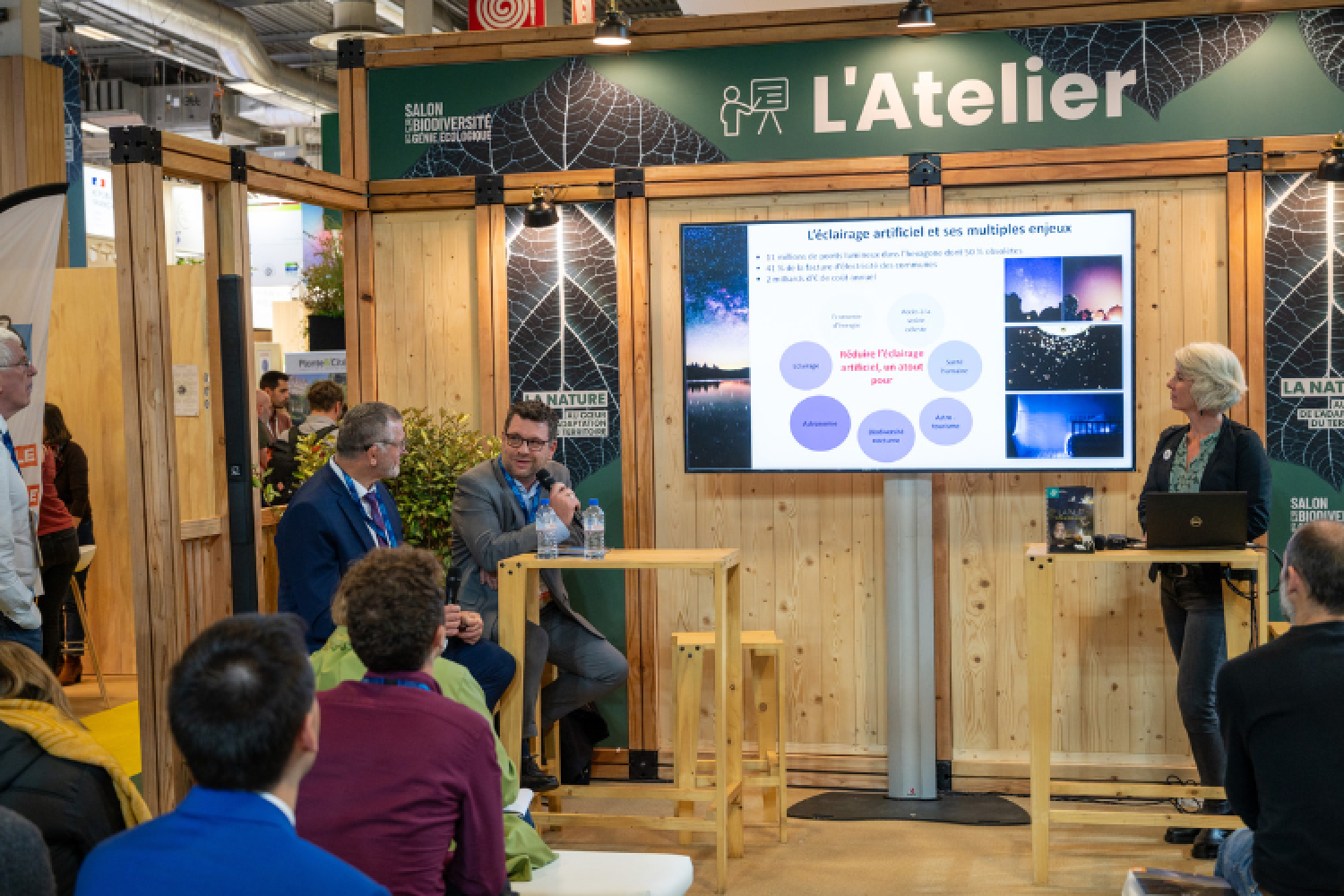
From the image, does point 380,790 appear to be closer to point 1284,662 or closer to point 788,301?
point 1284,662

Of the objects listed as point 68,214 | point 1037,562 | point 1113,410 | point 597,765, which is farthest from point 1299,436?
point 68,214

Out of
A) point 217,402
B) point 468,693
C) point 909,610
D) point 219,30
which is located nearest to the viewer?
point 468,693

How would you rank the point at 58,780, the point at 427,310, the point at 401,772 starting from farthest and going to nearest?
the point at 427,310 → the point at 401,772 → the point at 58,780

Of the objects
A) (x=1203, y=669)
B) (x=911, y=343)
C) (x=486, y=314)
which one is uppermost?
(x=486, y=314)

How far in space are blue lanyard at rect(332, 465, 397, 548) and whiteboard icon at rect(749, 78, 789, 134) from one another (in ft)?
7.36

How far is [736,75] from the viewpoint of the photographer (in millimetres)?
4855

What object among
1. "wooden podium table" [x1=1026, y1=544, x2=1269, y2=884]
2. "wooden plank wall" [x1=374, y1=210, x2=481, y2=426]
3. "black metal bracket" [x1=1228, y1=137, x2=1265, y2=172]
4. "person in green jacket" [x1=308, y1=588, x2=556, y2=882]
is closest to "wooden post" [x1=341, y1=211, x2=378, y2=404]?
"wooden plank wall" [x1=374, y1=210, x2=481, y2=426]

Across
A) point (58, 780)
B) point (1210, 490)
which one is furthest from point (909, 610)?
point (58, 780)

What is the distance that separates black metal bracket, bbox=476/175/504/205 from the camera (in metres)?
5.01

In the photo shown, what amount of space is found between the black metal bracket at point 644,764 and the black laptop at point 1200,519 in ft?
7.40

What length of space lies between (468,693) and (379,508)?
1.35 metres

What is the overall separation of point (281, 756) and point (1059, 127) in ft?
13.5

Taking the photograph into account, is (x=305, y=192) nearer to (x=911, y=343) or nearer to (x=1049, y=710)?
(x=911, y=343)

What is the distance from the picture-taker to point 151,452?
12.5 ft
